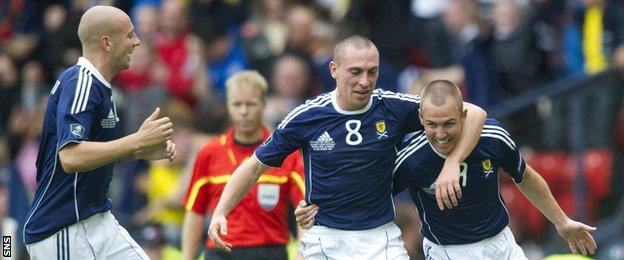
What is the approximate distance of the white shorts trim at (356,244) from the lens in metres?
8.88

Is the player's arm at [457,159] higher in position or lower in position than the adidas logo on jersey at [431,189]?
higher

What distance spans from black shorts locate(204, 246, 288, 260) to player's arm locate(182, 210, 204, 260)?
13cm

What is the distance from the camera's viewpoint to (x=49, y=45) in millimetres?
17609

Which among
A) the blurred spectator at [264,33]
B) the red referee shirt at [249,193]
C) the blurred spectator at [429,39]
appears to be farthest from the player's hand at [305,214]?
the blurred spectator at [264,33]

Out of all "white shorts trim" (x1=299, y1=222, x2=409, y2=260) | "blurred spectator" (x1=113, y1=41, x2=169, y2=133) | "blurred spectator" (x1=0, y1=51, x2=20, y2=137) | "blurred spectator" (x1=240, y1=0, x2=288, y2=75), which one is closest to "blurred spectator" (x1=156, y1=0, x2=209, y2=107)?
"blurred spectator" (x1=113, y1=41, x2=169, y2=133)

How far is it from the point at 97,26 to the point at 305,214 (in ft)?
5.63

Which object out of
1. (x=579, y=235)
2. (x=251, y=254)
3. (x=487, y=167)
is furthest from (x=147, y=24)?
(x=579, y=235)

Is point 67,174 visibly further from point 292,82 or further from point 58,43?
point 58,43

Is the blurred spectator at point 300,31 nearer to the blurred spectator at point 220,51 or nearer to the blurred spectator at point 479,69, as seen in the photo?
the blurred spectator at point 220,51

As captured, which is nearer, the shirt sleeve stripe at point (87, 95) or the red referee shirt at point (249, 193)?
the shirt sleeve stripe at point (87, 95)

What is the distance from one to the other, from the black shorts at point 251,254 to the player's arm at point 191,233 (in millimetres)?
131

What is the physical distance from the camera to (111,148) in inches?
321

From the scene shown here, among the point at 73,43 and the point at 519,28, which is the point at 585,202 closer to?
the point at 519,28

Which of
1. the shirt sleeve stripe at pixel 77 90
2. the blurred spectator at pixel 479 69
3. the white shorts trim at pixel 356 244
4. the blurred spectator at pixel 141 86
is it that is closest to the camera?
the shirt sleeve stripe at pixel 77 90
